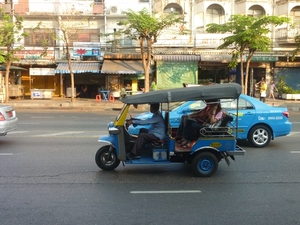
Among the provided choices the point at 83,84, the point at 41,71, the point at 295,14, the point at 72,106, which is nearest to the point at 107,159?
the point at 72,106

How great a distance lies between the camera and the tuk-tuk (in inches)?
277

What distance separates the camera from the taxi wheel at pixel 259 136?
10406 millimetres

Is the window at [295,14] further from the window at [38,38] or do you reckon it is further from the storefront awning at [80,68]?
the window at [38,38]

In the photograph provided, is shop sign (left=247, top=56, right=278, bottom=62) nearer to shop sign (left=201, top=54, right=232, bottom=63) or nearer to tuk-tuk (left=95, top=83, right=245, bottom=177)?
shop sign (left=201, top=54, right=232, bottom=63)

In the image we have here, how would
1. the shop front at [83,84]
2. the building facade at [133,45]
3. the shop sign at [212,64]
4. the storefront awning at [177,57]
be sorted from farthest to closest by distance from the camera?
the shop front at [83,84] → the shop sign at [212,64] → the building facade at [133,45] → the storefront awning at [177,57]

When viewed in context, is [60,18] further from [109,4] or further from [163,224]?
[163,224]

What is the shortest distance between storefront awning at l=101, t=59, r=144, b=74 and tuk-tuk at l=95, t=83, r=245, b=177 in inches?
782

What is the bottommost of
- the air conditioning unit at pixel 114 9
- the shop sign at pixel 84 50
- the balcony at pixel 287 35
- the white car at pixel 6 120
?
the white car at pixel 6 120

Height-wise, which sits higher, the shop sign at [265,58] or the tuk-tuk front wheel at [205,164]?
the shop sign at [265,58]

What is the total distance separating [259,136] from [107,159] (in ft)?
15.6

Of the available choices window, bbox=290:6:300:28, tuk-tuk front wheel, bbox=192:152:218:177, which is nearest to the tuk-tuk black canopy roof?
tuk-tuk front wheel, bbox=192:152:218:177

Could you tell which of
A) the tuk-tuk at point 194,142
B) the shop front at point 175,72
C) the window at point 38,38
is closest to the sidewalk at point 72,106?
the shop front at point 175,72

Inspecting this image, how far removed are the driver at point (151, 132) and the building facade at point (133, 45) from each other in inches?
806

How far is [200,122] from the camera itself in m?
7.67
